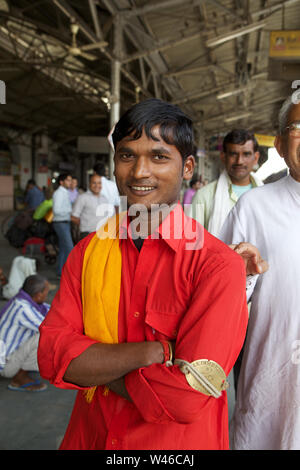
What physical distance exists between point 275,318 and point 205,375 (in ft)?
1.87

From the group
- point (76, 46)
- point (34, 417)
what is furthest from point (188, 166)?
point (76, 46)

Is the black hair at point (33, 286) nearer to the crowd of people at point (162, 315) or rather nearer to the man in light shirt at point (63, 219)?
the crowd of people at point (162, 315)

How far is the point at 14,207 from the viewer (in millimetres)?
19609

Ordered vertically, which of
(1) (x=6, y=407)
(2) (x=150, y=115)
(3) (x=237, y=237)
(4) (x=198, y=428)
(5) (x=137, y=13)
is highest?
(5) (x=137, y=13)

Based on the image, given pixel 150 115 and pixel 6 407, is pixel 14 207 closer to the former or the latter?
pixel 6 407

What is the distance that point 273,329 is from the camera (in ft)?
4.64

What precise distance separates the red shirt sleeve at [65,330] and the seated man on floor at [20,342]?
196 cm

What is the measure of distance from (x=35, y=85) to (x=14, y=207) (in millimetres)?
8275

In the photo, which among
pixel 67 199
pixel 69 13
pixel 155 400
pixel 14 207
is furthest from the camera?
pixel 14 207

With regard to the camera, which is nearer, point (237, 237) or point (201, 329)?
point (201, 329)

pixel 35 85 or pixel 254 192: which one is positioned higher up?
pixel 35 85

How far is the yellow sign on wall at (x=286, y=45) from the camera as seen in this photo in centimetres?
574

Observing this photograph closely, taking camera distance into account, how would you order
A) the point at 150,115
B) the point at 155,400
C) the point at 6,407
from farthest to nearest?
1. the point at 6,407
2. the point at 150,115
3. the point at 155,400

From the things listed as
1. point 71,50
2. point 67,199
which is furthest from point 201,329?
point 71,50
